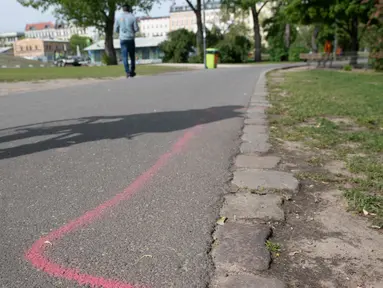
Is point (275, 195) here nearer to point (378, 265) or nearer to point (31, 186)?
point (378, 265)

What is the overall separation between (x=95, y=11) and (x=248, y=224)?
39.7 metres

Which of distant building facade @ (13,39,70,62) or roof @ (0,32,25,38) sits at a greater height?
roof @ (0,32,25,38)

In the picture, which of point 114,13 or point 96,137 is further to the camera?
point 114,13

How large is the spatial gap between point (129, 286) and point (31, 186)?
5.14 ft

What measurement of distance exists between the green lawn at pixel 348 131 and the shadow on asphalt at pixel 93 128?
1127 millimetres

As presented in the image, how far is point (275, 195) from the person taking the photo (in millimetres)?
2682

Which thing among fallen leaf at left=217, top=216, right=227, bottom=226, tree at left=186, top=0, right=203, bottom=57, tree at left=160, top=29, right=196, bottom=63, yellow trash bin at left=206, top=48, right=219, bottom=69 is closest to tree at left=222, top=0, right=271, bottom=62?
tree at left=186, top=0, right=203, bottom=57

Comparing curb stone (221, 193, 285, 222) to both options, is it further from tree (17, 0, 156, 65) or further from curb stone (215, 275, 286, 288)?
tree (17, 0, 156, 65)

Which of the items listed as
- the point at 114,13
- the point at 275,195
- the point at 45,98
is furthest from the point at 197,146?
the point at 114,13

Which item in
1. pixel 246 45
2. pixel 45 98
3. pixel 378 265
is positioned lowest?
pixel 378 265

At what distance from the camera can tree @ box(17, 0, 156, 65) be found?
124 ft

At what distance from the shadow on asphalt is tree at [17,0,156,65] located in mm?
34007

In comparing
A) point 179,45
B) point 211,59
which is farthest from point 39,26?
point 211,59

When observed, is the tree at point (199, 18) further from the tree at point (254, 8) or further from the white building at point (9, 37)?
the white building at point (9, 37)
